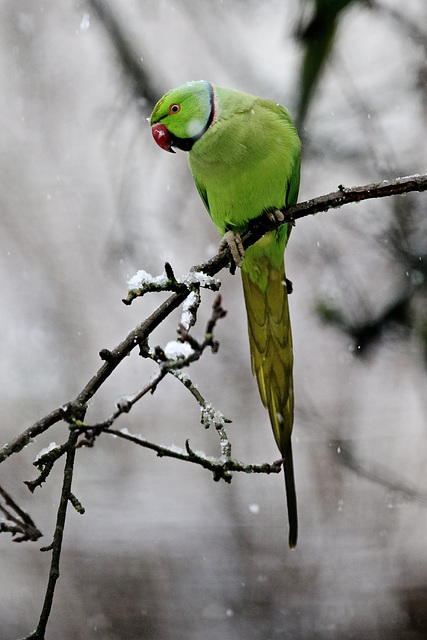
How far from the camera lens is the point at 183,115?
2.01 meters

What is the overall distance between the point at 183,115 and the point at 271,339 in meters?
0.77

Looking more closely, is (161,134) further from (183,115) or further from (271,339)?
(271,339)

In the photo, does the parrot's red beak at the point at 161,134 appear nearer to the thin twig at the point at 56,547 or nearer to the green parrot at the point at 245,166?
the green parrot at the point at 245,166

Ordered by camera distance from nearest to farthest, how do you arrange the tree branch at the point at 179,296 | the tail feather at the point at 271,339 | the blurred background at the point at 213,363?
the tree branch at the point at 179,296 < the tail feather at the point at 271,339 < the blurred background at the point at 213,363

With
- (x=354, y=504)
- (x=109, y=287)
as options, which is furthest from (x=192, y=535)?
(x=109, y=287)

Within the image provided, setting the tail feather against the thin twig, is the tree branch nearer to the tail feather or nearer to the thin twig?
the thin twig

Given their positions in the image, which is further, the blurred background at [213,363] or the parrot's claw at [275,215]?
the blurred background at [213,363]

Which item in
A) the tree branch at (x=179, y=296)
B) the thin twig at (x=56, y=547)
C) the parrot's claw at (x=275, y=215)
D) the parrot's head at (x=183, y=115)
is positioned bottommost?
the thin twig at (x=56, y=547)

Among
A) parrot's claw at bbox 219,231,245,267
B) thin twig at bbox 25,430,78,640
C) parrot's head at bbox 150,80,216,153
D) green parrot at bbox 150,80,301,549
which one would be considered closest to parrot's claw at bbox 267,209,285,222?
green parrot at bbox 150,80,301,549

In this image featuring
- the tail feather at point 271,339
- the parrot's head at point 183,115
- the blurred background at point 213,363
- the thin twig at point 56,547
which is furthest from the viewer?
the blurred background at point 213,363

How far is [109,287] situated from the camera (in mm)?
5219

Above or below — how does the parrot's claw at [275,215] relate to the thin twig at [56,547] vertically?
above

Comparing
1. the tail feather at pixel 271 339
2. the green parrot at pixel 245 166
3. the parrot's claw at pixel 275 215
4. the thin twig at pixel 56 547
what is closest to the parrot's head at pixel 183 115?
the green parrot at pixel 245 166

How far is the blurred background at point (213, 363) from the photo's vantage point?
380 cm
